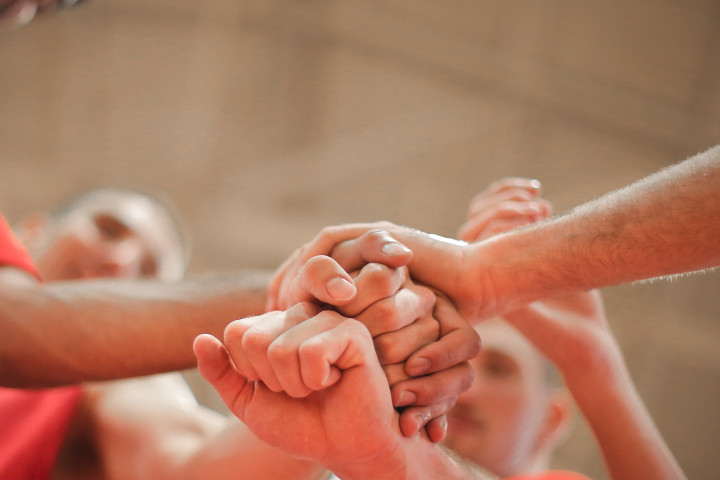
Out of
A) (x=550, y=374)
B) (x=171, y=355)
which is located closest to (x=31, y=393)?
(x=171, y=355)

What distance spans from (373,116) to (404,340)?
3.30m

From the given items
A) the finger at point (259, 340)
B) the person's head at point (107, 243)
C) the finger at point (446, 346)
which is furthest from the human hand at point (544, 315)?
the person's head at point (107, 243)

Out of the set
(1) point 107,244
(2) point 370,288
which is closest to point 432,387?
(2) point 370,288

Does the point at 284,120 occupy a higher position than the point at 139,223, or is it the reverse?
the point at 284,120

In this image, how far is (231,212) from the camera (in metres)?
4.02

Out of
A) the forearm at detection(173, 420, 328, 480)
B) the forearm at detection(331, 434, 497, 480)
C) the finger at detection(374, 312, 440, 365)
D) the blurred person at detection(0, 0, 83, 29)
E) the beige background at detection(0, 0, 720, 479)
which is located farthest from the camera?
the beige background at detection(0, 0, 720, 479)

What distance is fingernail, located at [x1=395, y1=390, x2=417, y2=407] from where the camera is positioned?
0.90 metres

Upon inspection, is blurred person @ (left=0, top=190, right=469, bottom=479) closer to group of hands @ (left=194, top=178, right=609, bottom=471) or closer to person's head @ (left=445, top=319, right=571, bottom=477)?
group of hands @ (left=194, top=178, right=609, bottom=471)

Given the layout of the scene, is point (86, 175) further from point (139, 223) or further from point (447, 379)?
point (447, 379)

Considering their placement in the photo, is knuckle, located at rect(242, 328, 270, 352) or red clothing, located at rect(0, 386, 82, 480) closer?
knuckle, located at rect(242, 328, 270, 352)

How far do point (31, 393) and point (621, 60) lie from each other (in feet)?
13.0

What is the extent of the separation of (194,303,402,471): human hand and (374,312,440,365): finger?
0.12m

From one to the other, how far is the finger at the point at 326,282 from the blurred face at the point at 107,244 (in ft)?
4.54

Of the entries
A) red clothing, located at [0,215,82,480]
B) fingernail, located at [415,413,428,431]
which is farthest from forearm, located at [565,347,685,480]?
red clothing, located at [0,215,82,480]
